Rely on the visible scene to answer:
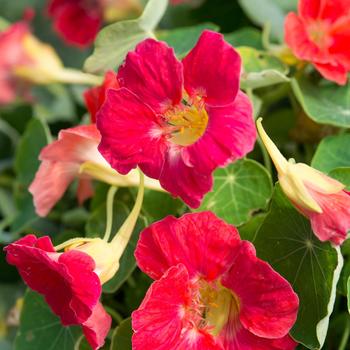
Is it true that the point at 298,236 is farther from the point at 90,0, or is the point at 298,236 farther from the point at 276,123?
the point at 90,0

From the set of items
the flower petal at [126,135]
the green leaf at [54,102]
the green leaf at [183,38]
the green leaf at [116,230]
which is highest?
the flower petal at [126,135]

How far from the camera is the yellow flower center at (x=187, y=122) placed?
0.61 meters

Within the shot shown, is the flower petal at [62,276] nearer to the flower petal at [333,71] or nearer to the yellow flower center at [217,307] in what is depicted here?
the yellow flower center at [217,307]

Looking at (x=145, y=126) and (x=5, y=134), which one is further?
(x=5, y=134)

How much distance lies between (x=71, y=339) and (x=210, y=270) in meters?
0.23

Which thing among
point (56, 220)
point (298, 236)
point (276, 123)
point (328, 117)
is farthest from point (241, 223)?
point (56, 220)

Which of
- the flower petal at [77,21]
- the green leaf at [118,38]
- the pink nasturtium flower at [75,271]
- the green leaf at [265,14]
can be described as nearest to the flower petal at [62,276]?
the pink nasturtium flower at [75,271]

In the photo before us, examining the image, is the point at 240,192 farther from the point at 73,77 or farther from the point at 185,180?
the point at 73,77

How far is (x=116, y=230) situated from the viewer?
77cm

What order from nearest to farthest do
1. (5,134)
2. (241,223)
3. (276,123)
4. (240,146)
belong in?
1. (240,146)
2. (241,223)
3. (276,123)
4. (5,134)

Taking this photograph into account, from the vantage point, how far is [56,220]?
1022 millimetres

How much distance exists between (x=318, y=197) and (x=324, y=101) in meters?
0.28

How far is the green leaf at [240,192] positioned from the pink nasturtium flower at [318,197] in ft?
0.38

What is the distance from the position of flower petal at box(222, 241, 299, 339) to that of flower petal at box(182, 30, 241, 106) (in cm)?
13
